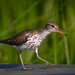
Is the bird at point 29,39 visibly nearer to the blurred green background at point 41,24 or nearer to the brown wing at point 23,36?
the brown wing at point 23,36

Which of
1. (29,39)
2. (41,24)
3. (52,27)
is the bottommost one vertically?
(29,39)

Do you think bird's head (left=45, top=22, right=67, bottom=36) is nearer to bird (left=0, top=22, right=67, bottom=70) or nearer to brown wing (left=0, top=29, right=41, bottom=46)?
bird (left=0, top=22, right=67, bottom=70)

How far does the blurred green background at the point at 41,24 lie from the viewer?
6.89 m

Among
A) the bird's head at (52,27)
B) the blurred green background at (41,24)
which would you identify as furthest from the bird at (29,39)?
the blurred green background at (41,24)

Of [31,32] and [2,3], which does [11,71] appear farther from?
[2,3]

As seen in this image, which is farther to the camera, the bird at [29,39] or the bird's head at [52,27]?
the bird's head at [52,27]

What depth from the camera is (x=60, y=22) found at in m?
7.32

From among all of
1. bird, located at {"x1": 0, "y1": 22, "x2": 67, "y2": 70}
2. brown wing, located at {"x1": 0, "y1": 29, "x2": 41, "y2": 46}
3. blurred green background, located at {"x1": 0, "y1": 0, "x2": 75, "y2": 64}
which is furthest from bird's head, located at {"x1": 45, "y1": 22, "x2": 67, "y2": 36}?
blurred green background, located at {"x1": 0, "y1": 0, "x2": 75, "y2": 64}

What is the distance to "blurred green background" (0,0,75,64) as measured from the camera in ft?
22.6

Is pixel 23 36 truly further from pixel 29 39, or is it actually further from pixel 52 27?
pixel 52 27

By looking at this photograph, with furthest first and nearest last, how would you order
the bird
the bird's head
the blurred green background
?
the blurred green background → the bird's head → the bird

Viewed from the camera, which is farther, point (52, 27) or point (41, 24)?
point (41, 24)

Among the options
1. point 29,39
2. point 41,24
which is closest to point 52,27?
point 29,39

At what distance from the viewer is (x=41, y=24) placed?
7.41 meters
